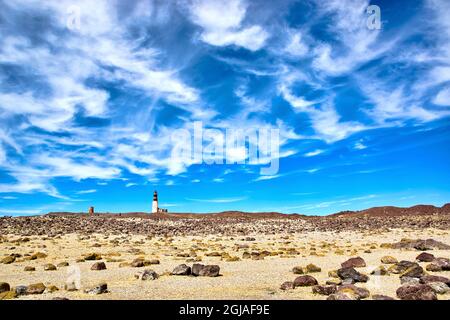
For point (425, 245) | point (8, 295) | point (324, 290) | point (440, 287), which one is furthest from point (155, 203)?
point (440, 287)

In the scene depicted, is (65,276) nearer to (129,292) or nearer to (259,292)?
(129,292)

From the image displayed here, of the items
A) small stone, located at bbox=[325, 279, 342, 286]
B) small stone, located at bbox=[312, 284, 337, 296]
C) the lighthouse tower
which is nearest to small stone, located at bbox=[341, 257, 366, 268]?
small stone, located at bbox=[325, 279, 342, 286]

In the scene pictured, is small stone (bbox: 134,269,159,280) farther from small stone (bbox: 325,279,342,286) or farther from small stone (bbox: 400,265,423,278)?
small stone (bbox: 400,265,423,278)

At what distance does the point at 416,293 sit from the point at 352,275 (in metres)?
3.09

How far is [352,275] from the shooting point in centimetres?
1258

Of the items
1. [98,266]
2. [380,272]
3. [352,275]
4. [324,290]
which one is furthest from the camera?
[98,266]

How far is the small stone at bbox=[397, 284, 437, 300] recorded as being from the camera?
9.31m

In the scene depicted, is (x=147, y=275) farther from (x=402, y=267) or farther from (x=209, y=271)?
(x=402, y=267)

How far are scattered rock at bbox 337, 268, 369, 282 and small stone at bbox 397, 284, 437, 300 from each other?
2.54 meters

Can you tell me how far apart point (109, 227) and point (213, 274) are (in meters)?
35.3

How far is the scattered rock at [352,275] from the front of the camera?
40.4 ft

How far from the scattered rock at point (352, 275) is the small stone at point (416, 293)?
2.54 m

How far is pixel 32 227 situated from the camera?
43812mm
